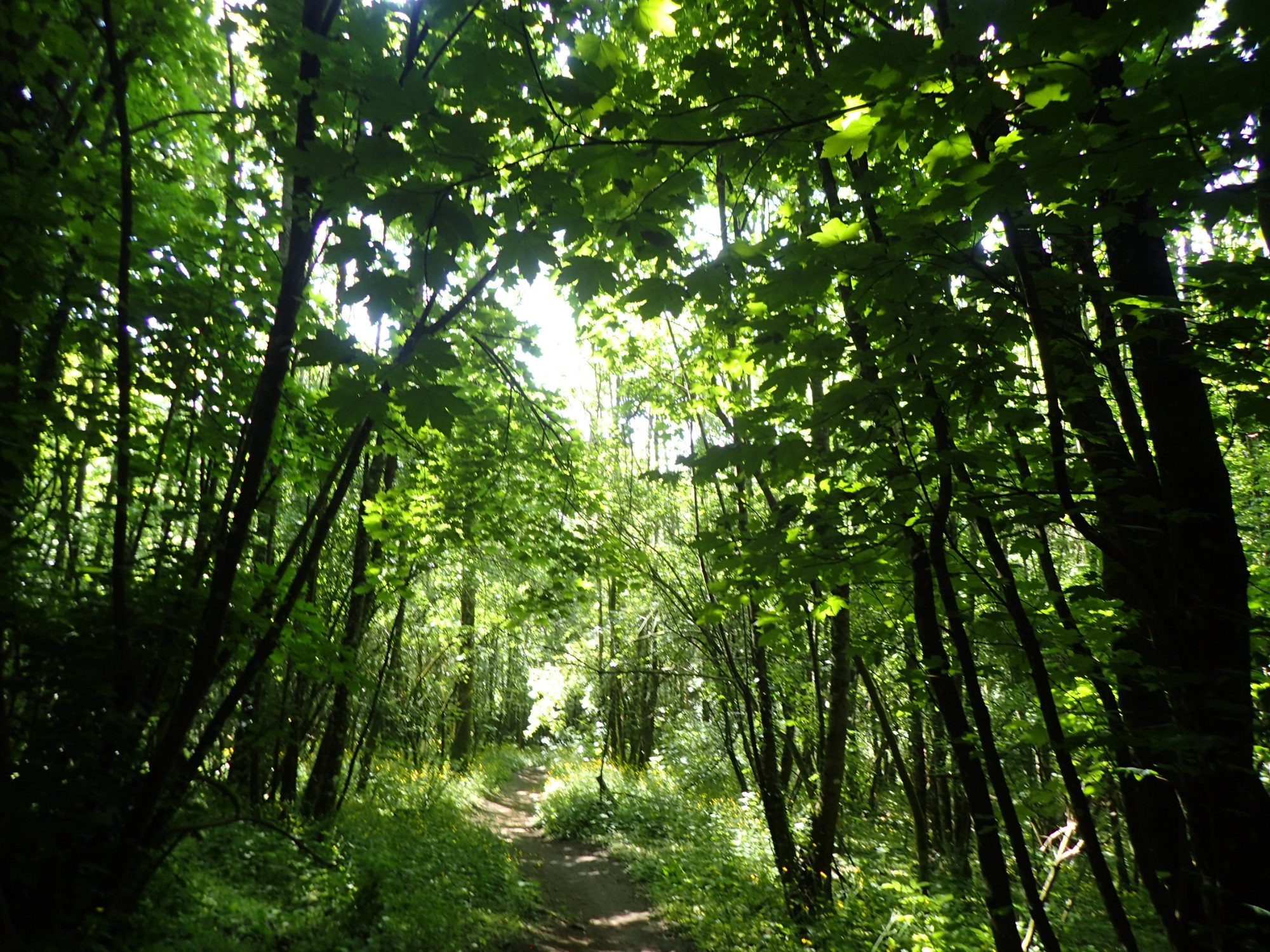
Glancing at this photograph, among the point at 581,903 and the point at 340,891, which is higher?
the point at 340,891

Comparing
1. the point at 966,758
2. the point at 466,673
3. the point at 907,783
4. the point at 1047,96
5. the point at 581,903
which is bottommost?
the point at 581,903

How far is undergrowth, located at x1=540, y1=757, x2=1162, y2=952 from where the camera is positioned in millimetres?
5930

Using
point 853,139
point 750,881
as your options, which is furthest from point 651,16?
point 750,881

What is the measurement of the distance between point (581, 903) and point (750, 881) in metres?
2.37

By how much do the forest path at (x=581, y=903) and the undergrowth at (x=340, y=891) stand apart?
1.34 feet

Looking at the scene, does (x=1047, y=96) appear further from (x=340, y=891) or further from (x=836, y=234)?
(x=340, y=891)

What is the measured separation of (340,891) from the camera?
6250mm

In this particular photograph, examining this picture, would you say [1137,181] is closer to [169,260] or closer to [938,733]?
[169,260]

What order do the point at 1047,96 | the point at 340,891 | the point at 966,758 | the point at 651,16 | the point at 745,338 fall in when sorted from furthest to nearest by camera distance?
1. the point at 340,891
2. the point at 745,338
3. the point at 966,758
4. the point at 651,16
5. the point at 1047,96

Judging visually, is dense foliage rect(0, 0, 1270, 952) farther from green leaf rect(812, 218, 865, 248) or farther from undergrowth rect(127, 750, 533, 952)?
undergrowth rect(127, 750, 533, 952)

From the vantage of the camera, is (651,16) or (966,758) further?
(966,758)

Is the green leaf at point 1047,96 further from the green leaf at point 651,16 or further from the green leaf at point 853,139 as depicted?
the green leaf at point 651,16

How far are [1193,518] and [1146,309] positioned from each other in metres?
0.71

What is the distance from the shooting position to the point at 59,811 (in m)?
2.66
